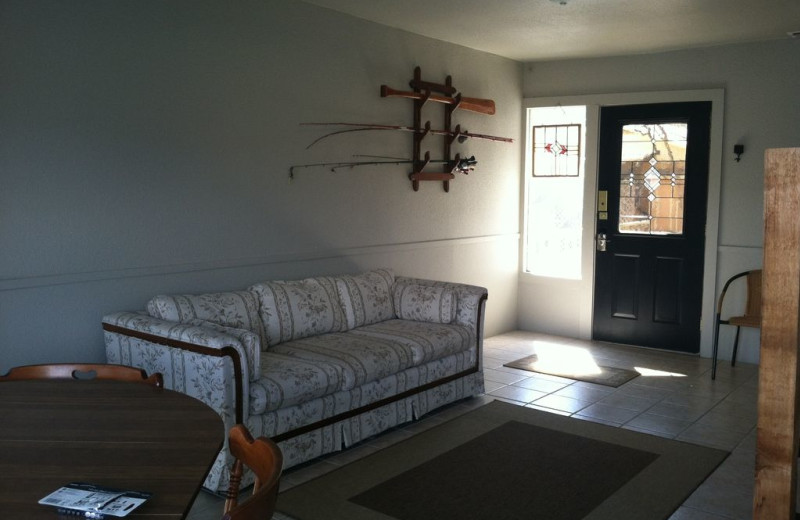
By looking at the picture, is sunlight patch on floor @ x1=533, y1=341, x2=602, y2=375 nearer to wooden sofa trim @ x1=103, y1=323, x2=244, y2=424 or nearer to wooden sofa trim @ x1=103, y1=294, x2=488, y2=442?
wooden sofa trim @ x1=103, y1=294, x2=488, y2=442

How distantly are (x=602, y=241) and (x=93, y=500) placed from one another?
5518 millimetres

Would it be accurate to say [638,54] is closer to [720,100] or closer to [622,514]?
[720,100]

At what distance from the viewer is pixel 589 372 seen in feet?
17.7

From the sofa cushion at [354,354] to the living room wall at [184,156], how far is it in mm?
600

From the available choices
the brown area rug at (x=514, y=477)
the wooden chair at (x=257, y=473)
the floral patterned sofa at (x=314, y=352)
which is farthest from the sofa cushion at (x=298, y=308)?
the wooden chair at (x=257, y=473)

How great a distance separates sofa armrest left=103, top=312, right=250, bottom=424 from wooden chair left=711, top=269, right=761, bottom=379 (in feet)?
11.7

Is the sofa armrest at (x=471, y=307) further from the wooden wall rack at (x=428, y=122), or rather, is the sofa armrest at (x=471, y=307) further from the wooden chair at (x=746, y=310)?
the wooden chair at (x=746, y=310)

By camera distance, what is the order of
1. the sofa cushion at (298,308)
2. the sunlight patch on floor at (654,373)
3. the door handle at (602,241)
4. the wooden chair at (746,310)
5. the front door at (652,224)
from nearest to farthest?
the sofa cushion at (298,308), the wooden chair at (746,310), the sunlight patch on floor at (654,373), the front door at (652,224), the door handle at (602,241)

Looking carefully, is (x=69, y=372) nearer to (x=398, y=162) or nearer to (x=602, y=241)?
(x=398, y=162)

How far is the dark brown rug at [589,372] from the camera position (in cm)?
519

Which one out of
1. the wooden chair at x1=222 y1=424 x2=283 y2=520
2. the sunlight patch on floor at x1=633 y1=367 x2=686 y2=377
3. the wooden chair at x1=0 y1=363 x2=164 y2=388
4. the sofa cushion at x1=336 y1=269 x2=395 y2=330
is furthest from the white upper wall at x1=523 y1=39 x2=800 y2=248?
the wooden chair at x1=222 y1=424 x2=283 y2=520

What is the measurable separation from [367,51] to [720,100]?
2827mm

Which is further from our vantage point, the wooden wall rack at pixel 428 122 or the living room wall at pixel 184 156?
the wooden wall rack at pixel 428 122

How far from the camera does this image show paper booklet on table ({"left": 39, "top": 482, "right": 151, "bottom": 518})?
140 cm
